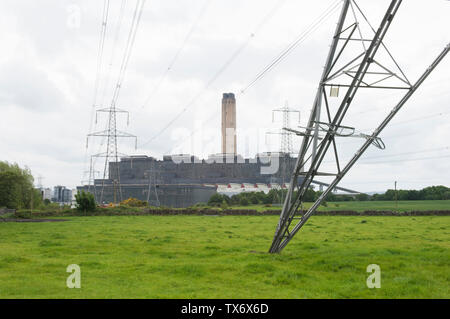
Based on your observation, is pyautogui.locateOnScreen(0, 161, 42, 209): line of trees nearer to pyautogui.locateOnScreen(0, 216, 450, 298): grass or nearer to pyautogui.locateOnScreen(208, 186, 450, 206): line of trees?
pyautogui.locateOnScreen(208, 186, 450, 206): line of trees

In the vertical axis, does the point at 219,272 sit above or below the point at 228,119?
below

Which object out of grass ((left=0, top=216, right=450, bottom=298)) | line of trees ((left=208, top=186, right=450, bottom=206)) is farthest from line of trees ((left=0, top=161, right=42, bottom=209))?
grass ((left=0, top=216, right=450, bottom=298))

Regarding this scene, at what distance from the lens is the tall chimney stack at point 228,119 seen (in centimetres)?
15138

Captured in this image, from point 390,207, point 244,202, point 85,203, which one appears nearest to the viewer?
point 85,203

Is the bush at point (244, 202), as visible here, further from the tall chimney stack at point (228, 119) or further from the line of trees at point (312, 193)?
the tall chimney stack at point (228, 119)

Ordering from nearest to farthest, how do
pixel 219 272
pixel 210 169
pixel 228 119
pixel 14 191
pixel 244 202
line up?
pixel 219 272
pixel 14 191
pixel 244 202
pixel 228 119
pixel 210 169

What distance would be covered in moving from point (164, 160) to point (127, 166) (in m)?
13.1

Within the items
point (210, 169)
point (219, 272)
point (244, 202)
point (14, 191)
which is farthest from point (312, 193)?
point (219, 272)

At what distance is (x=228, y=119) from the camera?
500 ft

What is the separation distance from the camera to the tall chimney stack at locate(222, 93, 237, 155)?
15138 centimetres

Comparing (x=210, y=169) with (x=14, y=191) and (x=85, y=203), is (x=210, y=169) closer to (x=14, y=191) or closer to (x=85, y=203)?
(x=14, y=191)

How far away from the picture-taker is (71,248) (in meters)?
20.8

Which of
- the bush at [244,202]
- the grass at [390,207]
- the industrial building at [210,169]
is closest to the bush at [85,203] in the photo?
the grass at [390,207]
